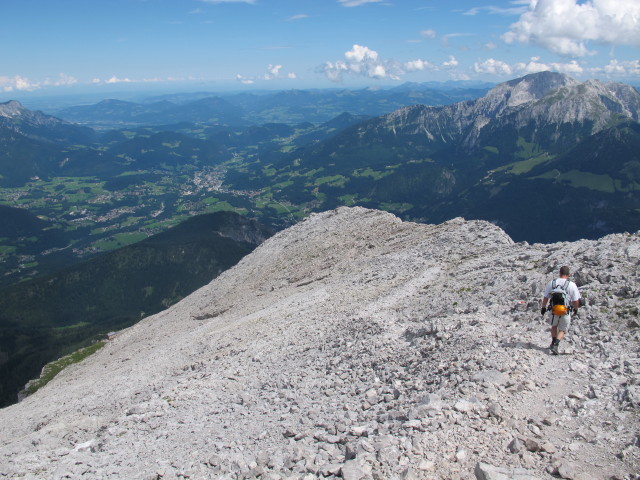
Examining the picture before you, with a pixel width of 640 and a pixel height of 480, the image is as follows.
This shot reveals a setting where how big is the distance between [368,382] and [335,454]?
5843 millimetres

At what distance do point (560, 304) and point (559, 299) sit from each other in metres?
0.25

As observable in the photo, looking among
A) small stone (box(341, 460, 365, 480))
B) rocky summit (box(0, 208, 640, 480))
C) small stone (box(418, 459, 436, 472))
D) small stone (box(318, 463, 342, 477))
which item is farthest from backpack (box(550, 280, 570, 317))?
small stone (box(318, 463, 342, 477))

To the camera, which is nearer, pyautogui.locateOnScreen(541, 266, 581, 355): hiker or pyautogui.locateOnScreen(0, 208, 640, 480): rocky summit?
pyautogui.locateOnScreen(0, 208, 640, 480): rocky summit

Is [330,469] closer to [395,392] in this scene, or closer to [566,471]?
[395,392]

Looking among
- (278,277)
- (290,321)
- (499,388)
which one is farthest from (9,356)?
(499,388)

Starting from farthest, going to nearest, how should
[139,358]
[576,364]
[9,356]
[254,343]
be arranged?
[9,356], [139,358], [254,343], [576,364]

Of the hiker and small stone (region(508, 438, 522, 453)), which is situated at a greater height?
the hiker

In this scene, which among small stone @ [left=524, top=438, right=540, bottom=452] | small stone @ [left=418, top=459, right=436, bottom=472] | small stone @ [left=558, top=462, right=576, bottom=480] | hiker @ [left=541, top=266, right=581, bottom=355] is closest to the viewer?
small stone @ [left=558, top=462, right=576, bottom=480]

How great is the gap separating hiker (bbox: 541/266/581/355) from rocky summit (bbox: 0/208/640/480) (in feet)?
2.55

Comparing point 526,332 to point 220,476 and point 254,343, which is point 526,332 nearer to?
point 220,476

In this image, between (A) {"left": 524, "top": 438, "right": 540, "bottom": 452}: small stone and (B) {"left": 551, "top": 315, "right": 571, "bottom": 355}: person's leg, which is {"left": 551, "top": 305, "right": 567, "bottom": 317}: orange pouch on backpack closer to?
(B) {"left": 551, "top": 315, "right": 571, "bottom": 355}: person's leg

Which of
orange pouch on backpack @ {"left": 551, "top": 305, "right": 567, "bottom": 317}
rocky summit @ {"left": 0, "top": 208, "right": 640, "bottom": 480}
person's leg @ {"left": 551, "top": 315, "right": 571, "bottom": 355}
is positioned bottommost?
rocky summit @ {"left": 0, "top": 208, "right": 640, "bottom": 480}

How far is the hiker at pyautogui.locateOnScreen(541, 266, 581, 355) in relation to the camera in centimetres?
1816

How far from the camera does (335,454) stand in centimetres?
1415
